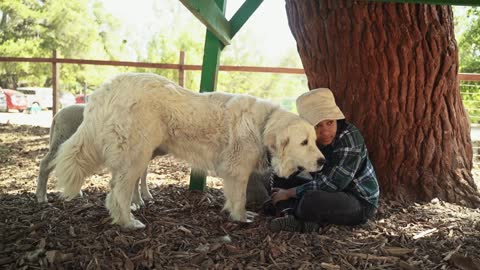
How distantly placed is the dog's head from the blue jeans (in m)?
0.36

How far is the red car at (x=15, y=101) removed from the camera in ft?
61.8

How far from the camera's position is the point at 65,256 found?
8.21ft

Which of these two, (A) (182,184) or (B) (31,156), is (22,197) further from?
(B) (31,156)

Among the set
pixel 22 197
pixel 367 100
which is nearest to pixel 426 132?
pixel 367 100

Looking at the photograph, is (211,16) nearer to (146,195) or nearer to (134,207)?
(134,207)

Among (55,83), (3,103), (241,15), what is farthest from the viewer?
(3,103)

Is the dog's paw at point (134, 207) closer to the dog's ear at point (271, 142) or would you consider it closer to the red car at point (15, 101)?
the dog's ear at point (271, 142)

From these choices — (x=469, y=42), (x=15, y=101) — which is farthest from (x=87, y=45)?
(x=469, y=42)

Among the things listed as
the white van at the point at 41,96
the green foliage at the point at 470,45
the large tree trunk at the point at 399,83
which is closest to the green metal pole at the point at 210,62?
the large tree trunk at the point at 399,83

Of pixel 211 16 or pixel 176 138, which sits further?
pixel 176 138

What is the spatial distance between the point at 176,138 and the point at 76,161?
2.88 feet

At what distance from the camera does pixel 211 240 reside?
305 cm

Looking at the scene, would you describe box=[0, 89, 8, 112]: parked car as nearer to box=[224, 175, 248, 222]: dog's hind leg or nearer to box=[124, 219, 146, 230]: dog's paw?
box=[124, 219, 146, 230]: dog's paw

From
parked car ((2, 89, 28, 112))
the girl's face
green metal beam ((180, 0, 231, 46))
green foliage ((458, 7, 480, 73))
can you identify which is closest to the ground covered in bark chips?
the girl's face
